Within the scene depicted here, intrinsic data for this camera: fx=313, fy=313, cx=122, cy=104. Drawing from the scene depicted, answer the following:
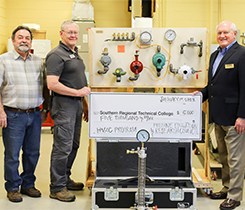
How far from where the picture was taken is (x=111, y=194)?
2291 millimetres

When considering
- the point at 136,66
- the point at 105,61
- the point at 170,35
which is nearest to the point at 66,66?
the point at 105,61

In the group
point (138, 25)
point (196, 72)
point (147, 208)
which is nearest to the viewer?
point (147, 208)

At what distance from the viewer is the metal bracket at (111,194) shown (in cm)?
229

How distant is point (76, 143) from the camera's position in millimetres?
3021

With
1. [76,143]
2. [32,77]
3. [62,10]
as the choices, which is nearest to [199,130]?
[76,143]

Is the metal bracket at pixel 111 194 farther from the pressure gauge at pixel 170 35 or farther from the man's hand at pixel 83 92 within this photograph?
the pressure gauge at pixel 170 35

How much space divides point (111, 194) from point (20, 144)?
1002mm

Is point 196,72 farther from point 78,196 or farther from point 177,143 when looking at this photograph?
point 78,196

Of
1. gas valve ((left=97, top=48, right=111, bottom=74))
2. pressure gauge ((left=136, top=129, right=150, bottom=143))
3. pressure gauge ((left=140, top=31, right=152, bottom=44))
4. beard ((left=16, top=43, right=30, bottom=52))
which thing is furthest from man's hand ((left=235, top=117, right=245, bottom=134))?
beard ((left=16, top=43, right=30, bottom=52))

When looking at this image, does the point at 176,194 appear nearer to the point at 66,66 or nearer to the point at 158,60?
the point at 158,60

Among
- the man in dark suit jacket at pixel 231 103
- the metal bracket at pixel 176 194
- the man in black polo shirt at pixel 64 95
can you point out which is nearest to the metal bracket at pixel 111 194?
the metal bracket at pixel 176 194

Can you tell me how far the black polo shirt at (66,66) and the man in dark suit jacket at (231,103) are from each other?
1.18 meters

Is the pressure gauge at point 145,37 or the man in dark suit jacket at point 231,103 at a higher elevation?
the pressure gauge at point 145,37

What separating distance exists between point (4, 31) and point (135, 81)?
4.00 meters
